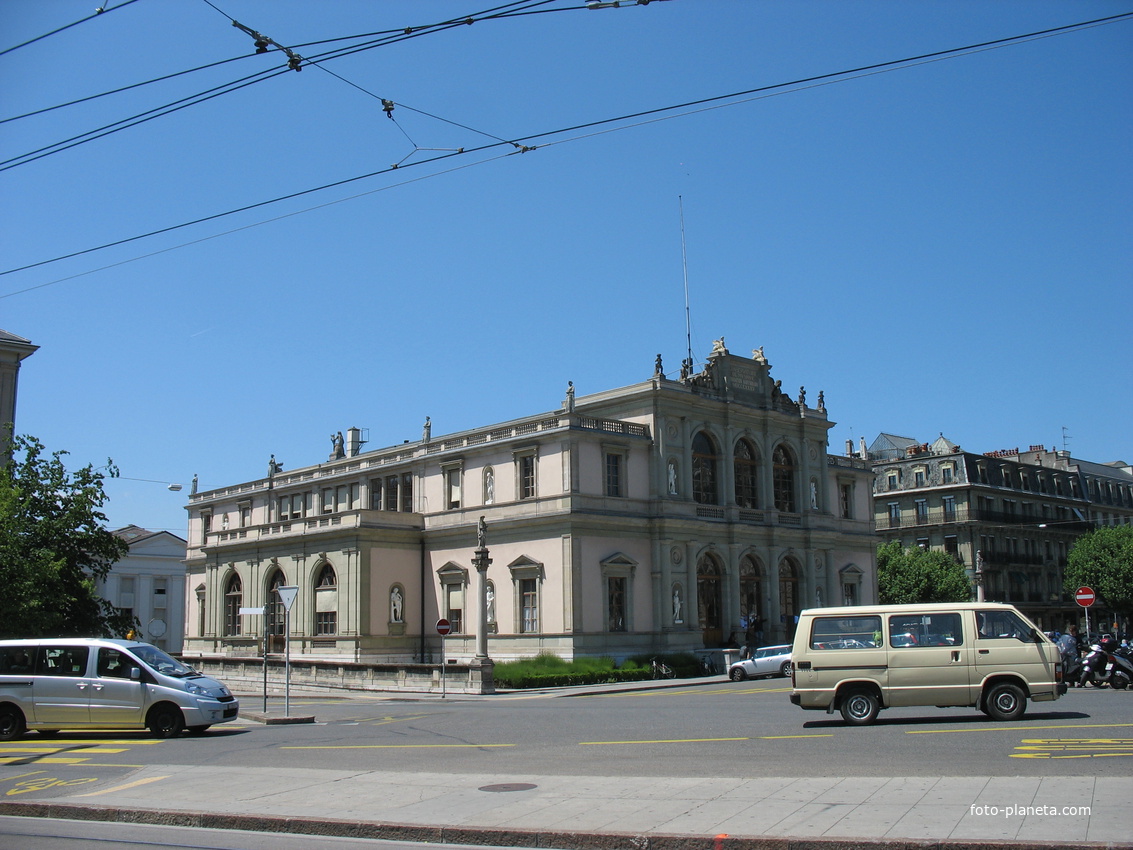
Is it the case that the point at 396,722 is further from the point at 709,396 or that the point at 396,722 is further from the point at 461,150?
the point at 709,396

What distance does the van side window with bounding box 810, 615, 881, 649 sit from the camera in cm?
1884

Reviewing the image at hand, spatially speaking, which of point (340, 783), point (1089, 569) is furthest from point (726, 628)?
point (340, 783)

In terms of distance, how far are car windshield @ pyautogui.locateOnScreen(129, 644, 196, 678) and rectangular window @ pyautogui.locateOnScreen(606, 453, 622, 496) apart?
28.6 metres

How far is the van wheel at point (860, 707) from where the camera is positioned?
18.7 m

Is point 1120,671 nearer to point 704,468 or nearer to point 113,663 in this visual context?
point 113,663

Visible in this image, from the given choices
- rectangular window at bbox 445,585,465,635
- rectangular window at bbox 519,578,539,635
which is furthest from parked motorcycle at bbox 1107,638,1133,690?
rectangular window at bbox 445,585,465,635

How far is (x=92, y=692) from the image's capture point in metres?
20.1

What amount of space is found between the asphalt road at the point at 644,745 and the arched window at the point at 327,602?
87.0 feet

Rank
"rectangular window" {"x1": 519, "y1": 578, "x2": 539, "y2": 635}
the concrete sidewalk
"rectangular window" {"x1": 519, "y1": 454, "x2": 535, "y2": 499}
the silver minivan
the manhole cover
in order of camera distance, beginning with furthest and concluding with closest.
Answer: "rectangular window" {"x1": 519, "y1": 454, "x2": 535, "y2": 499} < "rectangular window" {"x1": 519, "y1": 578, "x2": 539, "y2": 635} < the silver minivan < the manhole cover < the concrete sidewalk

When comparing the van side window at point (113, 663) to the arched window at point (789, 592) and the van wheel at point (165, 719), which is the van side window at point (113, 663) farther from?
the arched window at point (789, 592)

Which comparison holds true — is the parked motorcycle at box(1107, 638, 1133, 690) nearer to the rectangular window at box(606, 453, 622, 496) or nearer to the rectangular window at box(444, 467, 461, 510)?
the rectangular window at box(606, 453, 622, 496)

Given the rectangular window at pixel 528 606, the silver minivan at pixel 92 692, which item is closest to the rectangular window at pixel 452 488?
the rectangular window at pixel 528 606

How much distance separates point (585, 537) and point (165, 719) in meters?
27.7

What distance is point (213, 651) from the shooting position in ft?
200
